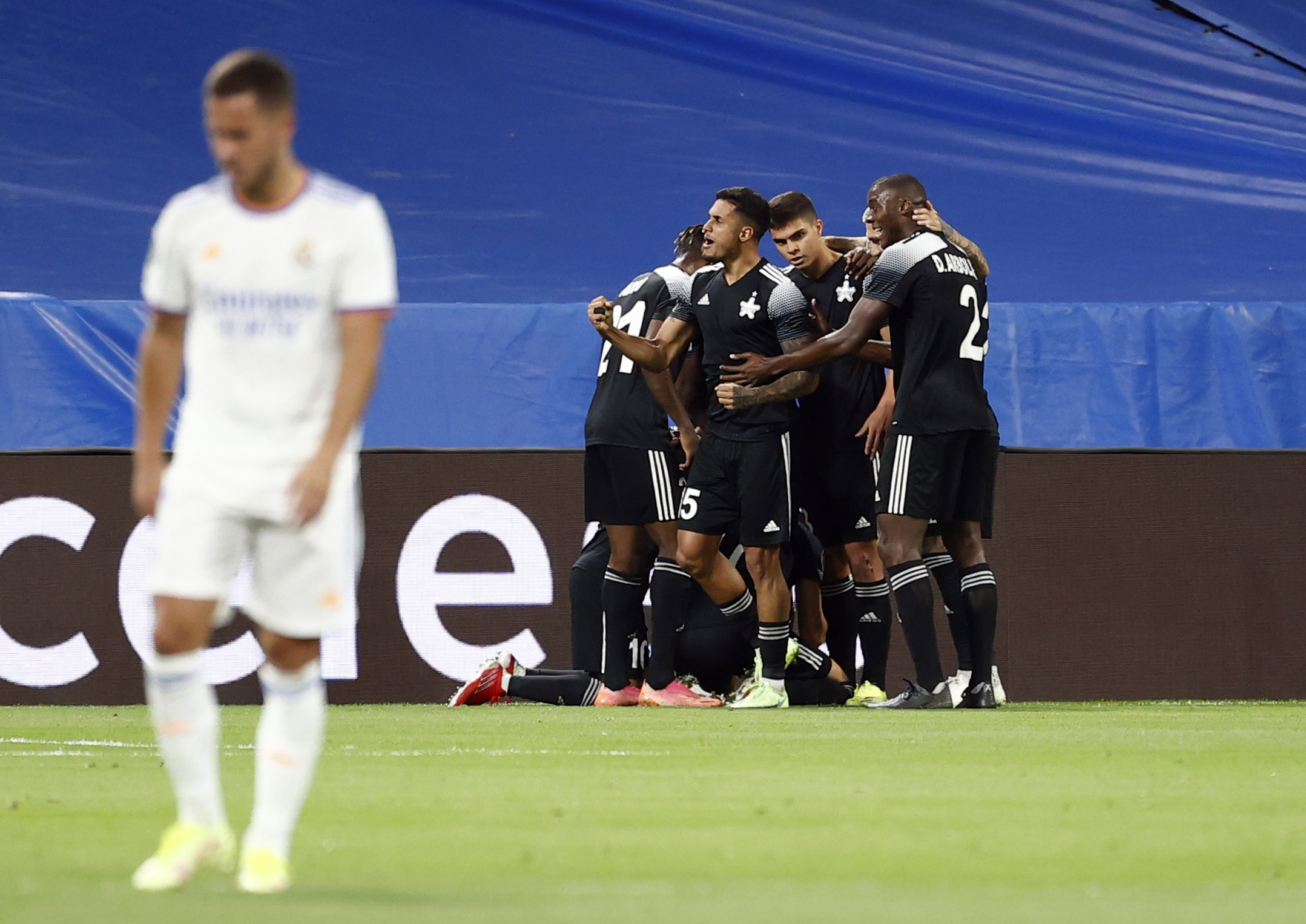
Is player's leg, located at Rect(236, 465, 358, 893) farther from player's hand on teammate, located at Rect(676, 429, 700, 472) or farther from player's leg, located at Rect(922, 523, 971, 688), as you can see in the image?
player's hand on teammate, located at Rect(676, 429, 700, 472)

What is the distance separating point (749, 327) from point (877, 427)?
712 millimetres

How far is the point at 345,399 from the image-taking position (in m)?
3.09

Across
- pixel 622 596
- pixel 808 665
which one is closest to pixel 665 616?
pixel 622 596

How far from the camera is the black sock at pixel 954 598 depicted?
26.0ft

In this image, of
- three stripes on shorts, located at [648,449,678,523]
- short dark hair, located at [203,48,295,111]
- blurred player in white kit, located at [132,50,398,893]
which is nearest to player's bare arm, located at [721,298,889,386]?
three stripes on shorts, located at [648,449,678,523]

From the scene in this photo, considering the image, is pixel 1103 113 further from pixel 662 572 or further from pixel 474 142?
pixel 662 572

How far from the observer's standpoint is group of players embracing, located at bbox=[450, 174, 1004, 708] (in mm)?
7586

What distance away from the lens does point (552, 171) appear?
1310 centimetres

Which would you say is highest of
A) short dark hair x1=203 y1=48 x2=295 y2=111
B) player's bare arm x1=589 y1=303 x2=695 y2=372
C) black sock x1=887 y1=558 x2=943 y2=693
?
short dark hair x1=203 y1=48 x2=295 y2=111

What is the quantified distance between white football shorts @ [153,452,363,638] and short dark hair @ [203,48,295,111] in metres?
0.60

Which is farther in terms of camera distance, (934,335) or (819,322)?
(819,322)

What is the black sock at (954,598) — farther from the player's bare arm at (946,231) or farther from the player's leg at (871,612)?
the player's bare arm at (946,231)

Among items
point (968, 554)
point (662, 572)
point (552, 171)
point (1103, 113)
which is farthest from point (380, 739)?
point (1103, 113)

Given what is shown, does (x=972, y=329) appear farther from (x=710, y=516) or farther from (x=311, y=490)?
(x=311, y=490)
